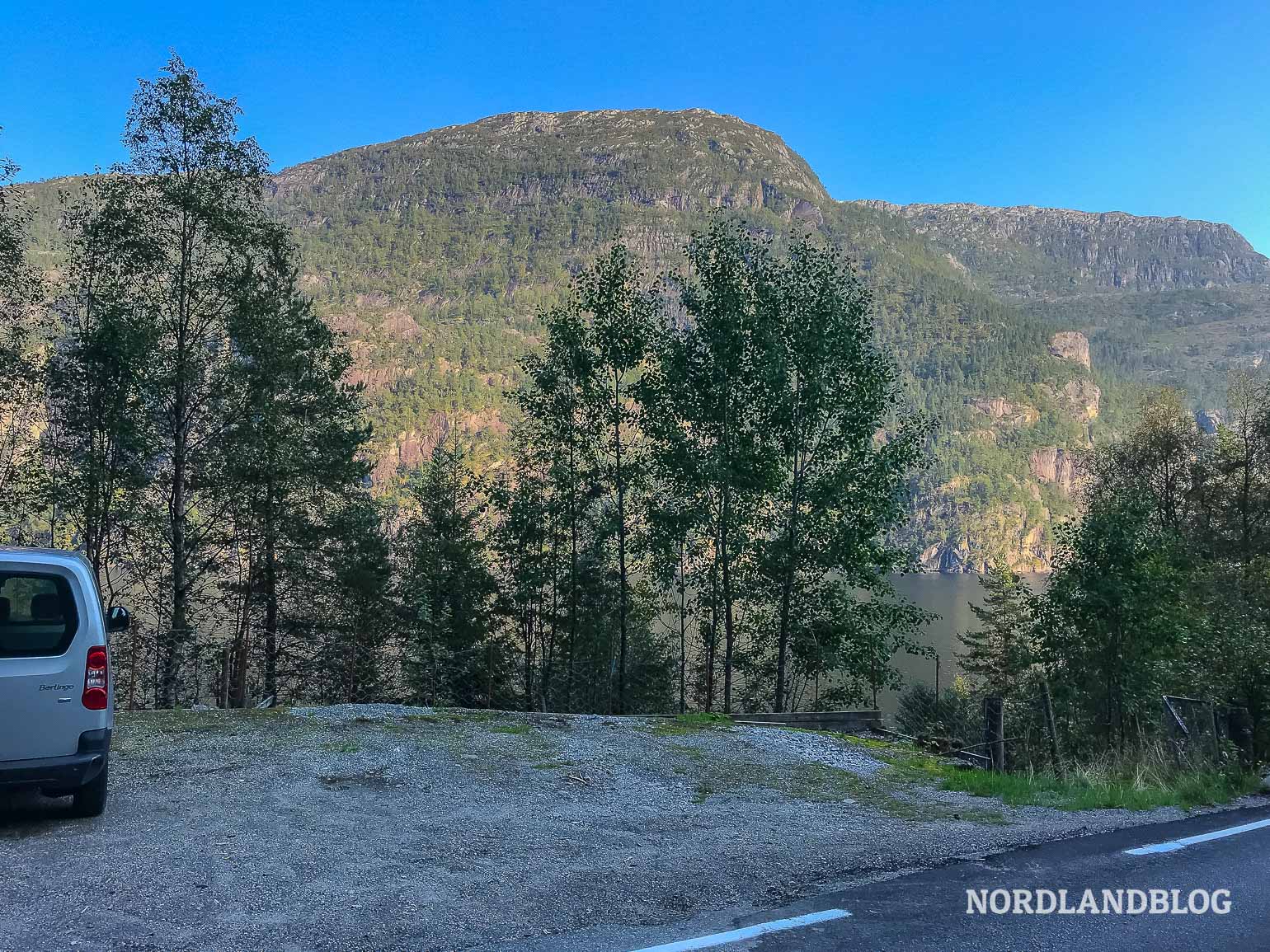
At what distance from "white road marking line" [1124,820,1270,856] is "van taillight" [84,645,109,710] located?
25.0 feet

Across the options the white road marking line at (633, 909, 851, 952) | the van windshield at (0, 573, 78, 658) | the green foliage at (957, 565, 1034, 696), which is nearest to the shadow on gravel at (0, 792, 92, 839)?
the van windshield at (0, 573, 78, 658)

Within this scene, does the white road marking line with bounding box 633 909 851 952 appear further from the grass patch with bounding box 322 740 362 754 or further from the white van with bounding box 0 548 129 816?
the grass patch with bounding box 322 740 362 754

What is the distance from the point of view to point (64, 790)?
6.01 m

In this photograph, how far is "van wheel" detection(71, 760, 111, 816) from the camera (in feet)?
20.6

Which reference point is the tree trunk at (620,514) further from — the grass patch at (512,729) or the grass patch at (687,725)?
the grass patch at (512,729)

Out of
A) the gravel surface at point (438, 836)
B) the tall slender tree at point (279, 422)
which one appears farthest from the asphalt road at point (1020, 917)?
the tall slender tree at point (279, 422)

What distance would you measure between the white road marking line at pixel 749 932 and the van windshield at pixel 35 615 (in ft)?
15.9

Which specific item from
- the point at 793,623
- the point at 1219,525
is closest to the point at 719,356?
the point at 793,623

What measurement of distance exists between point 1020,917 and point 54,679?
255 inches

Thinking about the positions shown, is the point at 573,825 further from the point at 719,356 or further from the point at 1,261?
the point at 1,261

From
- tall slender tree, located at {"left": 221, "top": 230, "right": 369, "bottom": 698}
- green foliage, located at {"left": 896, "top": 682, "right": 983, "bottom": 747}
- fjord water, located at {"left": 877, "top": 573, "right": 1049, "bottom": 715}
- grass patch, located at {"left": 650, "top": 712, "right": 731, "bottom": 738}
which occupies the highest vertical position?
tall slender tree, located at {"left": 221, "top": 230, "right": 369, "bottom": 698}

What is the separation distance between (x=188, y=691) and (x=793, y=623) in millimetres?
14897

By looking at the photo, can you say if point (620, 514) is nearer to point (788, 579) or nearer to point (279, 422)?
point (788, 579)

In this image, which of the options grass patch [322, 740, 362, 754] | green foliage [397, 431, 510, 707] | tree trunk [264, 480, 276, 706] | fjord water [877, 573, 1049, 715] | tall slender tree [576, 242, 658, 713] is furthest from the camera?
fjord water [877, 573, 1049, 715]
